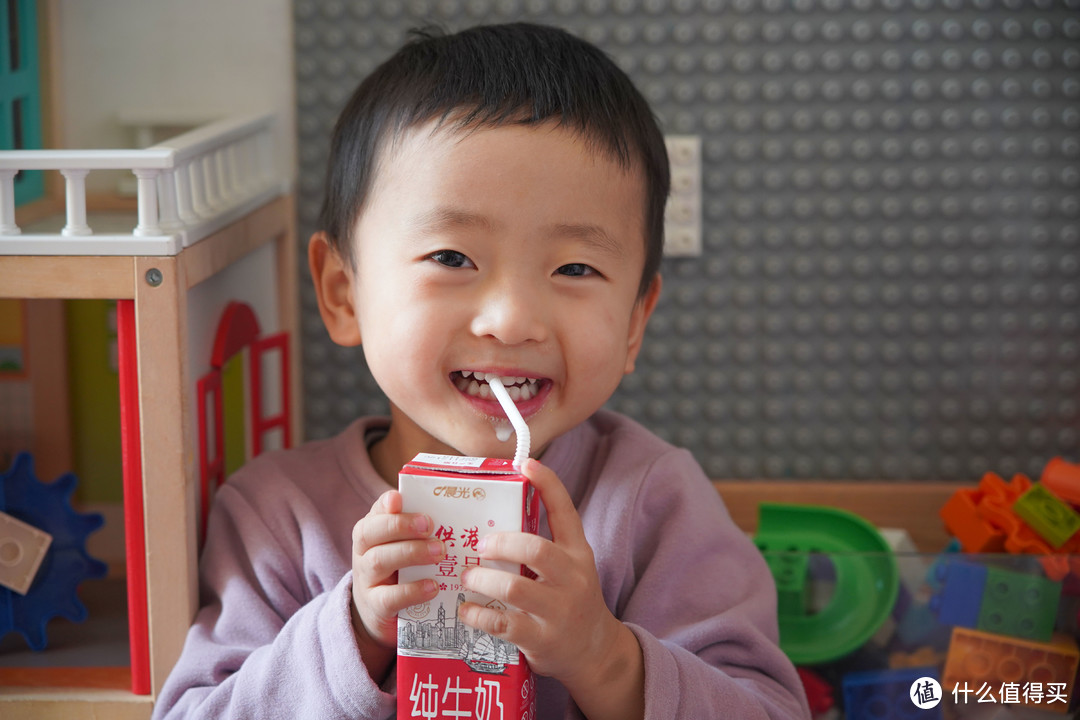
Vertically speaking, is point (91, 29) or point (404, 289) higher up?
point (91, 29)

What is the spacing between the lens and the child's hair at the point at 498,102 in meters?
0.83

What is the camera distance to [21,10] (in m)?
1.18

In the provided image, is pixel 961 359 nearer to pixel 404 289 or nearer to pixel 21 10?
pixel 404 289

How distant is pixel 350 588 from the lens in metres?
0.76

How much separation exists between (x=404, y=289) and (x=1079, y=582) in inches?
28.4

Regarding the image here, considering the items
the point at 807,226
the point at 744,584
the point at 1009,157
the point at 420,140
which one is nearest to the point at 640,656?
the point at 744,584

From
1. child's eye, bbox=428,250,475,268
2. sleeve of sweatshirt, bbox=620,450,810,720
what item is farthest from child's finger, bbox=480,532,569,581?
child's eye, bbox=428,250,475,268

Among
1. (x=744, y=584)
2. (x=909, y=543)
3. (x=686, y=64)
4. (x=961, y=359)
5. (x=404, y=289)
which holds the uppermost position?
(x=686, y=64)

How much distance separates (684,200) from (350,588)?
0.73 meters

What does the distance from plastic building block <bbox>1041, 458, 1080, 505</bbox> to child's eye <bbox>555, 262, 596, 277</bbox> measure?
0.63 meters

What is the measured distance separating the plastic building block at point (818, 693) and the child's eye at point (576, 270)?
49 cm

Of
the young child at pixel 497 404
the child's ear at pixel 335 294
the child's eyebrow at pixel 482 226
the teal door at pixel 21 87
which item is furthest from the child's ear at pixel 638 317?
the teal door at pixel 21 87

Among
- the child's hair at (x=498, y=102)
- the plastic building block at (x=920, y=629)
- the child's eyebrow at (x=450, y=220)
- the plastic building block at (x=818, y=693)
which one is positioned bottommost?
the plastic building block at (x=818, y=693)

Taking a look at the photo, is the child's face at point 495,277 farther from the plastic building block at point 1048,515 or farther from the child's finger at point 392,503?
the plastic building block at point 1048,515
